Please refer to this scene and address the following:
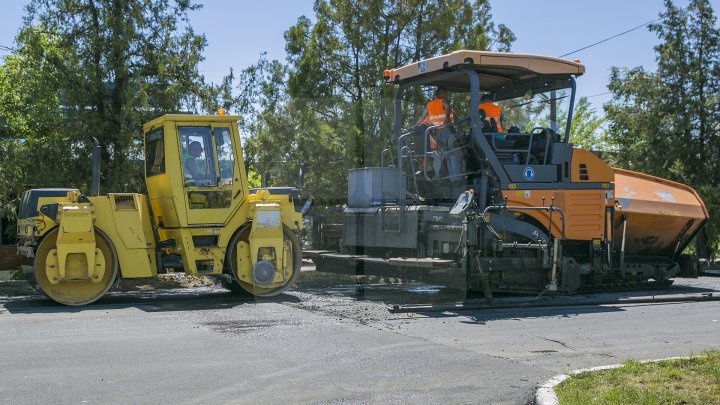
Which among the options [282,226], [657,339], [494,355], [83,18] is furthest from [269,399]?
[83,18]

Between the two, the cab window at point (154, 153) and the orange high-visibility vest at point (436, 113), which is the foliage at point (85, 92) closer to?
the cab window at point (154, 153)

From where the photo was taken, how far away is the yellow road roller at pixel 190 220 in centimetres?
1130

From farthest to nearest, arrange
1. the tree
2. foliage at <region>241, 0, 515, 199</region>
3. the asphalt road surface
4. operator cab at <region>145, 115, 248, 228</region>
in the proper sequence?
the tree < foliage at <region>241, 0, 515, 199</region> < operator cab at <region>145, 115, 248, 228</region> < the asphalt road surface

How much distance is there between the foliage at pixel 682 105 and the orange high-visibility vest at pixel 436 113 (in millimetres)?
7760

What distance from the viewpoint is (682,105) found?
1783 cm

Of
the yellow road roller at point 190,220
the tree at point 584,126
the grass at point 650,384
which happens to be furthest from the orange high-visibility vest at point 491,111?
the tree at point 584,126

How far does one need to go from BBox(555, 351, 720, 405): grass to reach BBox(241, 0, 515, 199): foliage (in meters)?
9.05

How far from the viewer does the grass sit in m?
5.71

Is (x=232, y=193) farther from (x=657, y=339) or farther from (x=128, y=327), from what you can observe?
(x=657, y=339)

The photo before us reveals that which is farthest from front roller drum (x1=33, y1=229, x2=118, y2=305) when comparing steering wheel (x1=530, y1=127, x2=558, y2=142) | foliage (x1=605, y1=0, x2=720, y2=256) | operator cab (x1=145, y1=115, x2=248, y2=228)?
foliage (x1=605, y1=0, x2=720, y2=256)

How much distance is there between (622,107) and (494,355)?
42.0ft

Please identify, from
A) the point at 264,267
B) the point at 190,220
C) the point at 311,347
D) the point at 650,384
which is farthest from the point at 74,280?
the point at 650,384

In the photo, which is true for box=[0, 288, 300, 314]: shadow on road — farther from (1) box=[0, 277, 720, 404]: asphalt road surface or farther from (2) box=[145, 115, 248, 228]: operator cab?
(2) box=[145, 115, 248, 228]: operator cab

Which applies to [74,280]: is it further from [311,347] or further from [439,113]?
[439,113]
